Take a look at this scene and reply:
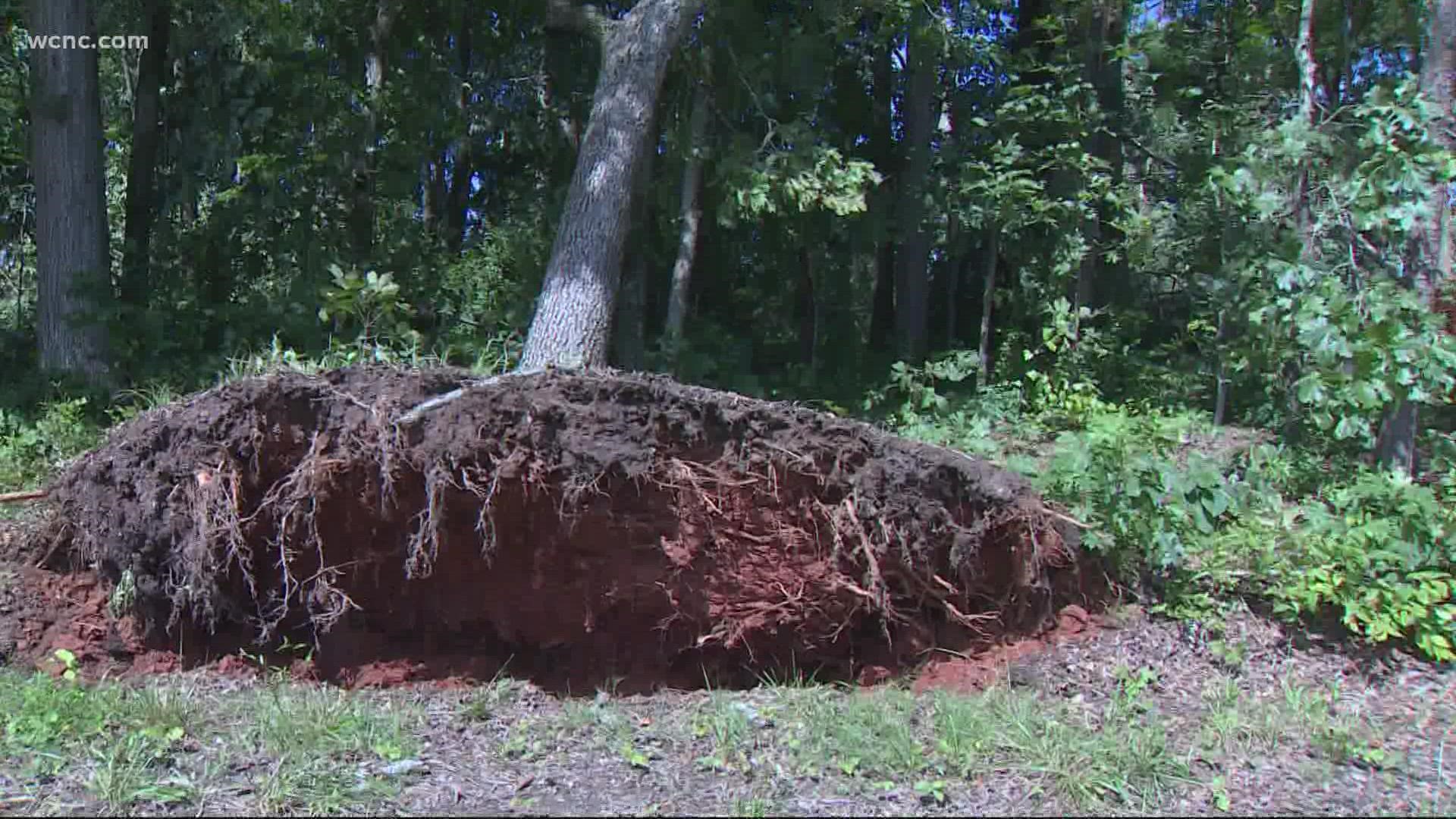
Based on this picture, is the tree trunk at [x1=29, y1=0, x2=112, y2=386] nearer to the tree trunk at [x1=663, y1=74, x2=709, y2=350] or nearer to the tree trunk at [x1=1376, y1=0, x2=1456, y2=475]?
the tree trunk at [x1=663, y1=74, x2=709, y2=350]

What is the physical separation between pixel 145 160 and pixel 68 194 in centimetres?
193

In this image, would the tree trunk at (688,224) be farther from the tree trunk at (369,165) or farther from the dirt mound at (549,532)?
the dirt mound at (549,532)

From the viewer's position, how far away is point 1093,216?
10.2 metres

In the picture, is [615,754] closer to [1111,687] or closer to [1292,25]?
[1111,687]

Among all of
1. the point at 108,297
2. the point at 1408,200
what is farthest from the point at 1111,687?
the point at 108,297

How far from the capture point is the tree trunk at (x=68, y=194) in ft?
31.9

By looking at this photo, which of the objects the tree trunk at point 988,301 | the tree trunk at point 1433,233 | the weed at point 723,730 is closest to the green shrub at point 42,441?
the weed at point 723,730

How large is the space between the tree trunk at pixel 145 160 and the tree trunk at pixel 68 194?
2.77ft

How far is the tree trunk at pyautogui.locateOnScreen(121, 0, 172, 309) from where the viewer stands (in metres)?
11.0

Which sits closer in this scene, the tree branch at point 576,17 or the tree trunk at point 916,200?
the tree branch at point 576,17

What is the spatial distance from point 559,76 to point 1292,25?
8.23 metres

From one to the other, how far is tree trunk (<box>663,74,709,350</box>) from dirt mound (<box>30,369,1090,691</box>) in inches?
191

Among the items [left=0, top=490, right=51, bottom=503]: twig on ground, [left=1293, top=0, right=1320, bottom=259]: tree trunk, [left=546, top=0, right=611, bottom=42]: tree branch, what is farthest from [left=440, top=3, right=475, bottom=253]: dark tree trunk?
[left=1293, top=0, right=1320, bottom=259]: tree trunk

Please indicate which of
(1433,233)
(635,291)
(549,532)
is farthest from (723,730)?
(635,291)
